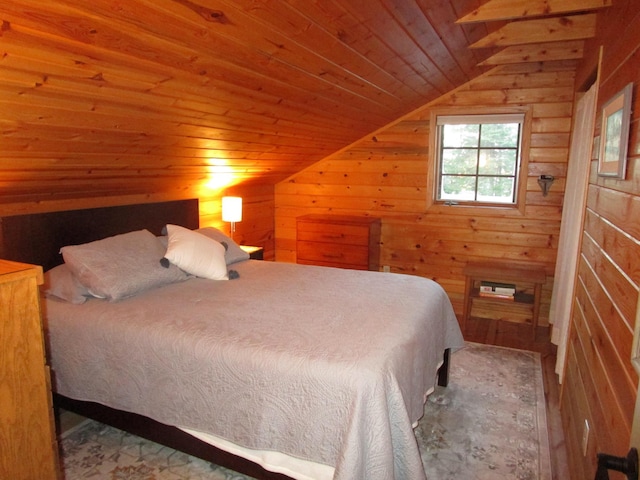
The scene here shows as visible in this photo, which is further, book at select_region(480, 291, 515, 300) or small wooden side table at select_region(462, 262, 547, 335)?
book at select_region(480, 291, 515, 300)

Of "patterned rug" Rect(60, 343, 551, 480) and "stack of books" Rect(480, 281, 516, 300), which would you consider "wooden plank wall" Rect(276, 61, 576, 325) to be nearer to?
"stack of books" Rect(480, 281, 516, 300)

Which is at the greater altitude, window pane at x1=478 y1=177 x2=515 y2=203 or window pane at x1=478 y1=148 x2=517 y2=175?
window pane at x1=478 y1=148 x2=517 y2=175

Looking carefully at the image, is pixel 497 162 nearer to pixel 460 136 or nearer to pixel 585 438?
pixel 460 136

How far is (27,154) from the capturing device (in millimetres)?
1997

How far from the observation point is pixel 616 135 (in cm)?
155

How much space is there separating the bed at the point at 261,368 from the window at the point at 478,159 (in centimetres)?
196

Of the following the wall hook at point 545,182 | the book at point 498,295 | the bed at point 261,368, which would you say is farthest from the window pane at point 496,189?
the bed at point 261,368

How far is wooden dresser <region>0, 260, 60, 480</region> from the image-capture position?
4.12 feet

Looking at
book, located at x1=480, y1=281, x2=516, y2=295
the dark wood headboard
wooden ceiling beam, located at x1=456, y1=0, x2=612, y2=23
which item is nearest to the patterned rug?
the dark wood headboard

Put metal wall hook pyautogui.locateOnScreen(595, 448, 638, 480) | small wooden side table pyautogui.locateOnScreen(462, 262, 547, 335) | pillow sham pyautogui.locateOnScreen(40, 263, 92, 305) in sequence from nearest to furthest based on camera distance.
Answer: metal wall hook pyautogui.locateOnScreen(595, 448, 638, 480)
pillow sham pyautogui.locateOnScreen(40, 263, 92, 305)
small wooden side table pyautogui.locateOnScreen(462, 262, 547, 335)

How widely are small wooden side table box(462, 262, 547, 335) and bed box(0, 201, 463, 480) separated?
1389 millimetres

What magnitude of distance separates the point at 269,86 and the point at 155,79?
0.62m

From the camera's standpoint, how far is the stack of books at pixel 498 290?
→ 389 cm

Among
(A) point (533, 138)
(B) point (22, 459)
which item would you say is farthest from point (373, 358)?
(A) point (533, 138)
